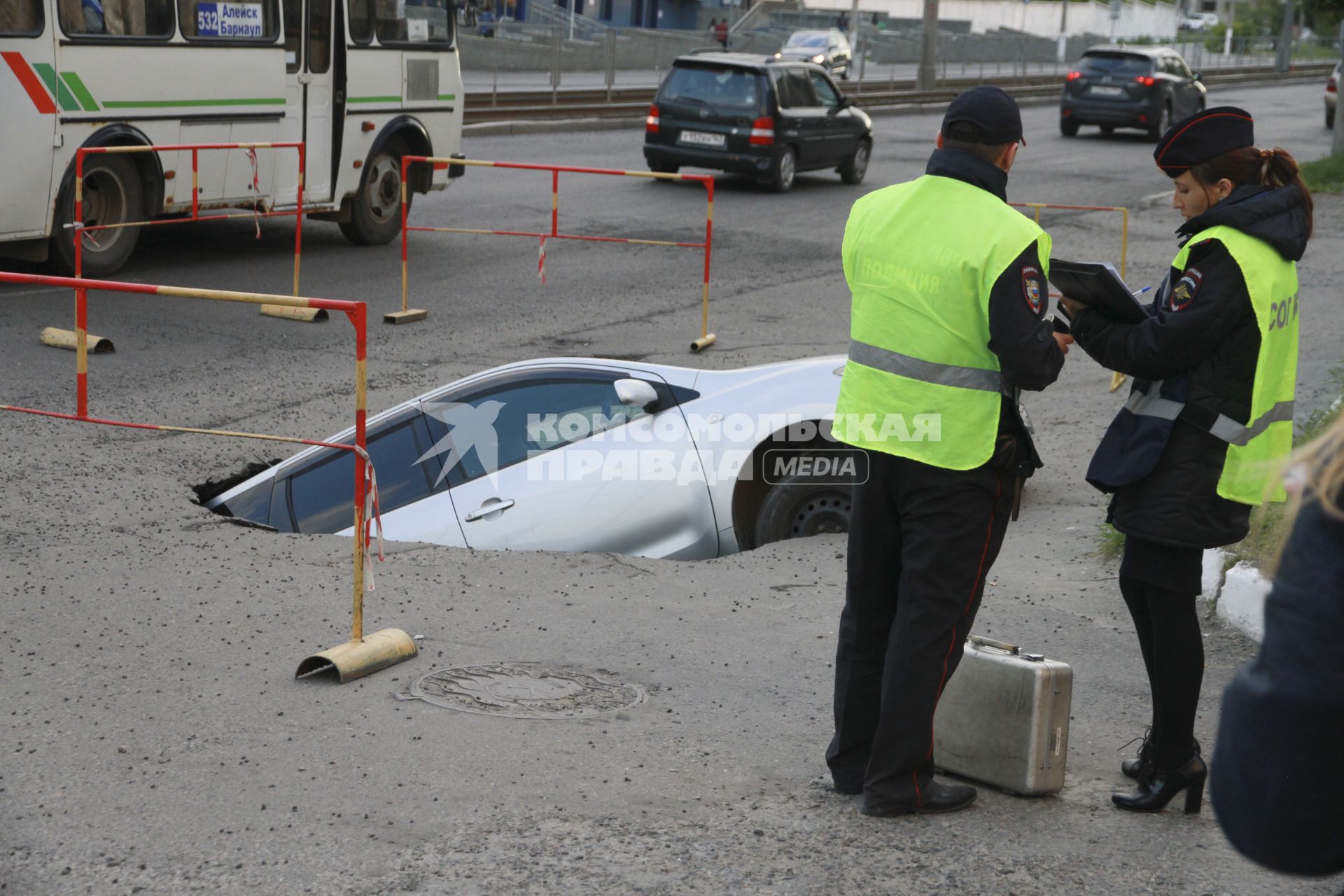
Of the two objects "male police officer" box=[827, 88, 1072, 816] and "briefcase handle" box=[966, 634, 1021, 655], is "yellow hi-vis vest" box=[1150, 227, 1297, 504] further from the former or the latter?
"briefcase handle" box=[966, 634, 1021, 655]

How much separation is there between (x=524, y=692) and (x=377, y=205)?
1124 centimetres

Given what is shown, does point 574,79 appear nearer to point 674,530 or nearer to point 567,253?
point 567,253

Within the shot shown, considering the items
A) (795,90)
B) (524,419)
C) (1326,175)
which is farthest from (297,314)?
(1326,175)

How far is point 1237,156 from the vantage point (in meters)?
3.69

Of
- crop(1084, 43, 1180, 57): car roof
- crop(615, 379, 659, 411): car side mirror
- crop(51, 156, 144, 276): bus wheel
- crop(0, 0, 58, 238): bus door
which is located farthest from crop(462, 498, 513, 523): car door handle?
crop(1084, 43, 1180, 57): car roof

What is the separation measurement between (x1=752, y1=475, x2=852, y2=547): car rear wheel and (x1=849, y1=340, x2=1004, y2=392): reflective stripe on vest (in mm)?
2536

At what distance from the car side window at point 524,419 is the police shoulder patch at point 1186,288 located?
283 cm

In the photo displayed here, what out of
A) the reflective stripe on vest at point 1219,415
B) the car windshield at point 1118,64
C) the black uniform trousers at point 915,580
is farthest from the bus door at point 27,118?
the car windshield at point 1118,64

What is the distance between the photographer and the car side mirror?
19.7ft

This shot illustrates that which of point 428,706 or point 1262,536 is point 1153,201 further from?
point 428,706

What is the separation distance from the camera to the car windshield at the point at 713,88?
19688 millimetres

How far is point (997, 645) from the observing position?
3.98 m

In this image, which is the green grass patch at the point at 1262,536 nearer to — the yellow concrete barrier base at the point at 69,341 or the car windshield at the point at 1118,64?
the yellow concrete barrier base at the point at 69,341

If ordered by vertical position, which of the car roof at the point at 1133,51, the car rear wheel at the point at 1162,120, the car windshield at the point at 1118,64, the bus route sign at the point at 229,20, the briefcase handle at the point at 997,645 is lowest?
the briefcase handle at the point at 997,645
